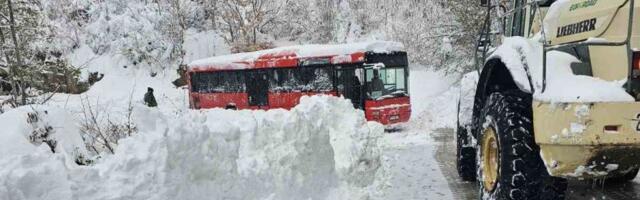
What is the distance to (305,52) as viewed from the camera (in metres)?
17.9

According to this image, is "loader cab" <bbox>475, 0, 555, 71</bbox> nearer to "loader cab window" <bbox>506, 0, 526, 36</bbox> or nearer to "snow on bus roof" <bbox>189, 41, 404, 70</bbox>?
"loader cab window" <bbox>506, 0, 526, 36</bbox>

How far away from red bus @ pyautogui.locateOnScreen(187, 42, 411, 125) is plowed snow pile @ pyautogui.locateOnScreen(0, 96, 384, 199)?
8.30 metres

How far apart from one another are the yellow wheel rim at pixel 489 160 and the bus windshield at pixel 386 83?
36.7ft

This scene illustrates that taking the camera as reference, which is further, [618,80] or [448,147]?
[448,147]

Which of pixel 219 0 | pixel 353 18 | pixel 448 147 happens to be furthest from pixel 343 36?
pixel 448 147

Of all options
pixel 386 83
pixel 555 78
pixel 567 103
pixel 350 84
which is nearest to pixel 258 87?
pixel 350 84

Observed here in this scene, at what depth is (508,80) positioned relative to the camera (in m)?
5.13

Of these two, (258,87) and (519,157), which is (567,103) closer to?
(519,157)

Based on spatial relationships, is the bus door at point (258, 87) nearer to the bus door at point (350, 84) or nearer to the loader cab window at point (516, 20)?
the bus door at point (350, 84)

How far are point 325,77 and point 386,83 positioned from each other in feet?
6.19

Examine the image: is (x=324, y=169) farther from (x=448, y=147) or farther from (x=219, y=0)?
(x=219, y=0)

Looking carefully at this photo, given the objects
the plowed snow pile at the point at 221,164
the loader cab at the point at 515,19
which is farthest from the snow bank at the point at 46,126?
the loader cab at the point at 515,19

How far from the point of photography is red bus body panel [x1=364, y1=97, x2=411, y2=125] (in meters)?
16.2

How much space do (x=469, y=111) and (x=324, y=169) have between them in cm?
212
